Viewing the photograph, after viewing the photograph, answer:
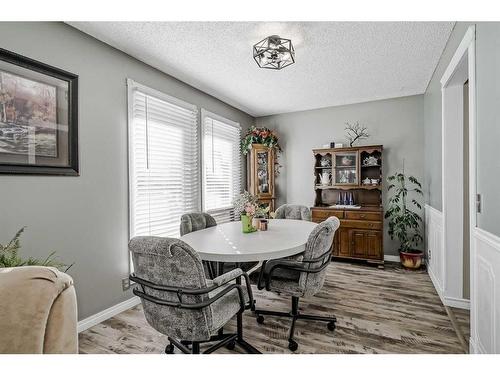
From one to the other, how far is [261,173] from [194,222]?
2404 mm

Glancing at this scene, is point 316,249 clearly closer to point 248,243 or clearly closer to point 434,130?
point 248,243

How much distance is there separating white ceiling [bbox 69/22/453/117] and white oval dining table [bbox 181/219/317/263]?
173 cm

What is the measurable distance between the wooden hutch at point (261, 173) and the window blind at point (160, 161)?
1.32 m

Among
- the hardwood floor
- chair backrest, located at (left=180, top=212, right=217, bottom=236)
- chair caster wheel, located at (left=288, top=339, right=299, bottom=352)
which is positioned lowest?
the hardwood floor

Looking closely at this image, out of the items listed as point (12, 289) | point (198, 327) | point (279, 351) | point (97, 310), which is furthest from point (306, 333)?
point (12, 289)

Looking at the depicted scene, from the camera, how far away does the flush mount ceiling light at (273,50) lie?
90.0 inches

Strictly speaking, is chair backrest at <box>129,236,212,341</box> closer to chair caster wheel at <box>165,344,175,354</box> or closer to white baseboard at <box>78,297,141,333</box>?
chair caster wheel at <box>165,344,175,354</box>

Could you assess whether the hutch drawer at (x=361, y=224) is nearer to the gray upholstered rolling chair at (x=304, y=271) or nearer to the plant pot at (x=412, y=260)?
the plant pot at (x=412, y=260)

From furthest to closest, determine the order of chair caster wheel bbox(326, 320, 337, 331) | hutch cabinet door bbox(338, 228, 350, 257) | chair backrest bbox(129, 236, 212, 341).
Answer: hutch cabinet door bbox(338, 228, 350, 257) < chair caster wheel bbox(326, 320, 337, 331) < chair backrest bbox(129, 236, 212, 341)

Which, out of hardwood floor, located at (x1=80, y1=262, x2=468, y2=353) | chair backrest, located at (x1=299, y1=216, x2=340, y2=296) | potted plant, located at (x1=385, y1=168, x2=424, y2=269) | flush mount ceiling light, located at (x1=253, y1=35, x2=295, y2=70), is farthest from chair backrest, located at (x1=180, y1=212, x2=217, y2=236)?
potted plant, located at (x1=385, y1=168, x2=424, y2=269)

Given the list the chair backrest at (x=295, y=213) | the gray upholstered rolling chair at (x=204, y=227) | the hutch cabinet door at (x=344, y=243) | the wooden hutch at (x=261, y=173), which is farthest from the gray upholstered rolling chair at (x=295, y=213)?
the wooden hutch at (x=261, y=173)

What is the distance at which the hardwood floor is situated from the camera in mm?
1996

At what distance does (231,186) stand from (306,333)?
270cm

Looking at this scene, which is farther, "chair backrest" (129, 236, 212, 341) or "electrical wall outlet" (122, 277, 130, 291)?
"electrical wall outlet" (122, 277, 130, 291)
